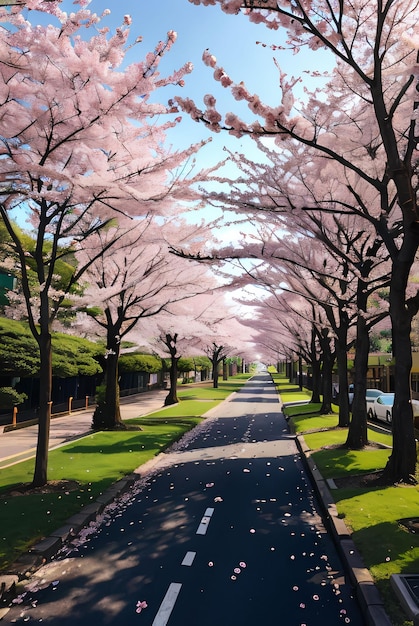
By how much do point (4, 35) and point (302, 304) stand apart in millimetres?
21527

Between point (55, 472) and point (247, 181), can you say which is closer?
point (55, 472)

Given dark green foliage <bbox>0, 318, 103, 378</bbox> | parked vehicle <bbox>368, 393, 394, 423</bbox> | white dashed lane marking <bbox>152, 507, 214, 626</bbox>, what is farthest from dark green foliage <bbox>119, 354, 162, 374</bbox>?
white dashed lane marking <bbox>152, 507, 214, 626</bbox>

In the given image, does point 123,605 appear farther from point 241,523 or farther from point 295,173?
point 295,173

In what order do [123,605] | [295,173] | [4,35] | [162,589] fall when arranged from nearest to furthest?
[123,605]
[162,589]
[4,35]
[295,173]

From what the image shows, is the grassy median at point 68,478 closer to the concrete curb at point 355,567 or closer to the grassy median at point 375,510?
the concrete curb at point 355,567

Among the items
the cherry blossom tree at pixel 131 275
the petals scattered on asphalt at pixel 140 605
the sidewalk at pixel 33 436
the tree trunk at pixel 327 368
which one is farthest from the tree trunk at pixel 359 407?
the sidewalk at pixel 33 436

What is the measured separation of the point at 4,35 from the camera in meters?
6.70

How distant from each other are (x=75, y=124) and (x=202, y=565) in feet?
24.5

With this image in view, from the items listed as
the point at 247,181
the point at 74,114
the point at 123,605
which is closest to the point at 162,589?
the point at 123,605

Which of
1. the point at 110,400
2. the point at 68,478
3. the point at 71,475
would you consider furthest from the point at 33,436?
the point at 68,478

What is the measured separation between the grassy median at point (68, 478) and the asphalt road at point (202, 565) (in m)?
0.63

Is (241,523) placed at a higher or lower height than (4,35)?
lower

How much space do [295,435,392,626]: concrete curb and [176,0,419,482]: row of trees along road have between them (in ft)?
5.74

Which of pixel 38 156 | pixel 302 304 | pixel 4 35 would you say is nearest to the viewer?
pixel 4 35
